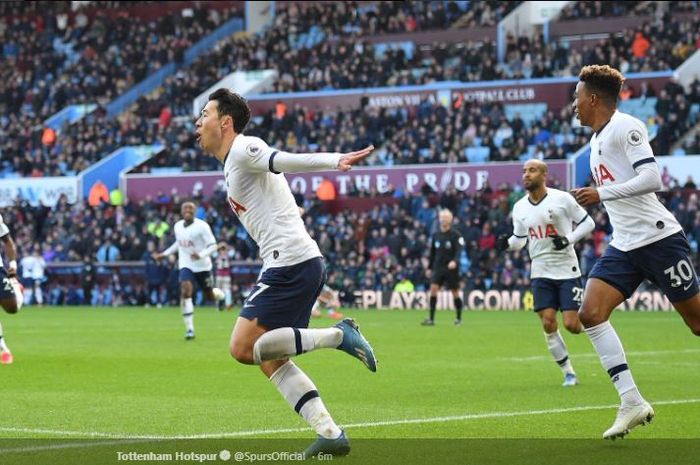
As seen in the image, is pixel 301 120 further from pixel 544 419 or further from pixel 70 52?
pixel 544 419

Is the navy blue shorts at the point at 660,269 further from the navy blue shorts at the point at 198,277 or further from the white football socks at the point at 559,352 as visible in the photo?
the navy blue shorts at the point at 198,277

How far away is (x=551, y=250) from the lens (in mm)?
15062

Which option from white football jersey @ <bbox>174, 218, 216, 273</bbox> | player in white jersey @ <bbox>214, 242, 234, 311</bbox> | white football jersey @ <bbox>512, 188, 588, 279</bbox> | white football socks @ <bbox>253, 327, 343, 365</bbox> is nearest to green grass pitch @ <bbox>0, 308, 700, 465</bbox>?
white football socks @ <bbox>253, 327, 343, 365</bbox>

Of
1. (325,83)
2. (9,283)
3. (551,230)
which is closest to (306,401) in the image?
(551,230)

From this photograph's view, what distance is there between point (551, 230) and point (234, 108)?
22.4 feet

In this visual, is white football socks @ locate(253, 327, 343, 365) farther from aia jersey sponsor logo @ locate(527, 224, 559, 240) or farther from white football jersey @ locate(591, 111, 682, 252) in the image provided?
aia jersey sponsor logo @ locate(527, 224, 559, 240)

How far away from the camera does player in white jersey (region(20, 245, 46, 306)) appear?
44.8 meters

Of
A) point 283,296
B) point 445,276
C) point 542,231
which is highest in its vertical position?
point 283,296

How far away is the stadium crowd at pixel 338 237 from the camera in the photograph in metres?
37.9

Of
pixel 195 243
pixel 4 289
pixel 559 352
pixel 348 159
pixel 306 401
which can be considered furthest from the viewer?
pixel 195 243

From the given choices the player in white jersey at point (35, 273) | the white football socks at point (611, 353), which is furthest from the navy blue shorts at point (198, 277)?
the player in white jersey at point (35, 273)

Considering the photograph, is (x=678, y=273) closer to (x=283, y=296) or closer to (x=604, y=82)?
(x=604, y=82)

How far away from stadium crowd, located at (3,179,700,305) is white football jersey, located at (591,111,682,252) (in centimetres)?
2607

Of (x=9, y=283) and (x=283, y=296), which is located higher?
(x=283, y=296)
